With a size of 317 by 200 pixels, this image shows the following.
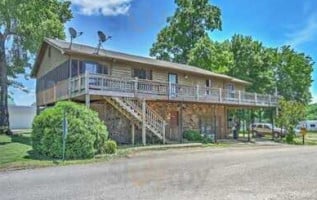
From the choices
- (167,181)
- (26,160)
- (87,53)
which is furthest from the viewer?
(87,53)

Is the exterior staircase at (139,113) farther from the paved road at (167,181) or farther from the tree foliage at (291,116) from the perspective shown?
the tree foliage at (291,116)

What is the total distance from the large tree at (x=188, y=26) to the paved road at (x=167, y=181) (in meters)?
38.1

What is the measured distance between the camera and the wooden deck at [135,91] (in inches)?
795

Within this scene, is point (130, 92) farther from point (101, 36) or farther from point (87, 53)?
point (101, 36)

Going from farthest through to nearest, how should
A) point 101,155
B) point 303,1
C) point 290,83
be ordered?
point 290,83 → point 303,1 → point 101,155

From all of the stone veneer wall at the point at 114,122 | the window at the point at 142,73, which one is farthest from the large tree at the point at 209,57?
the stone veneer wall at the point at 114,122

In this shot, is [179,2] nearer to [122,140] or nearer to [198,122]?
[198,122]

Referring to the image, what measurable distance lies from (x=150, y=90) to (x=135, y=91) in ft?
4.85

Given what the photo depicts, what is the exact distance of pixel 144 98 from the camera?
22109mm

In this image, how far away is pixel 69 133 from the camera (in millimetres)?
15938

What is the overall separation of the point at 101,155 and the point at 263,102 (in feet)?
66.5

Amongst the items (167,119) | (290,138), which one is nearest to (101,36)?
(167,119)

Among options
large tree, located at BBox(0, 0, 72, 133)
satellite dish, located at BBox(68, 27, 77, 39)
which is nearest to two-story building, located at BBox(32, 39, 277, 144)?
satellite dish, located at BBox(68, 27, 77, 39)

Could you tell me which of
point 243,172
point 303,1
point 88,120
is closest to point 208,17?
point 303,1
